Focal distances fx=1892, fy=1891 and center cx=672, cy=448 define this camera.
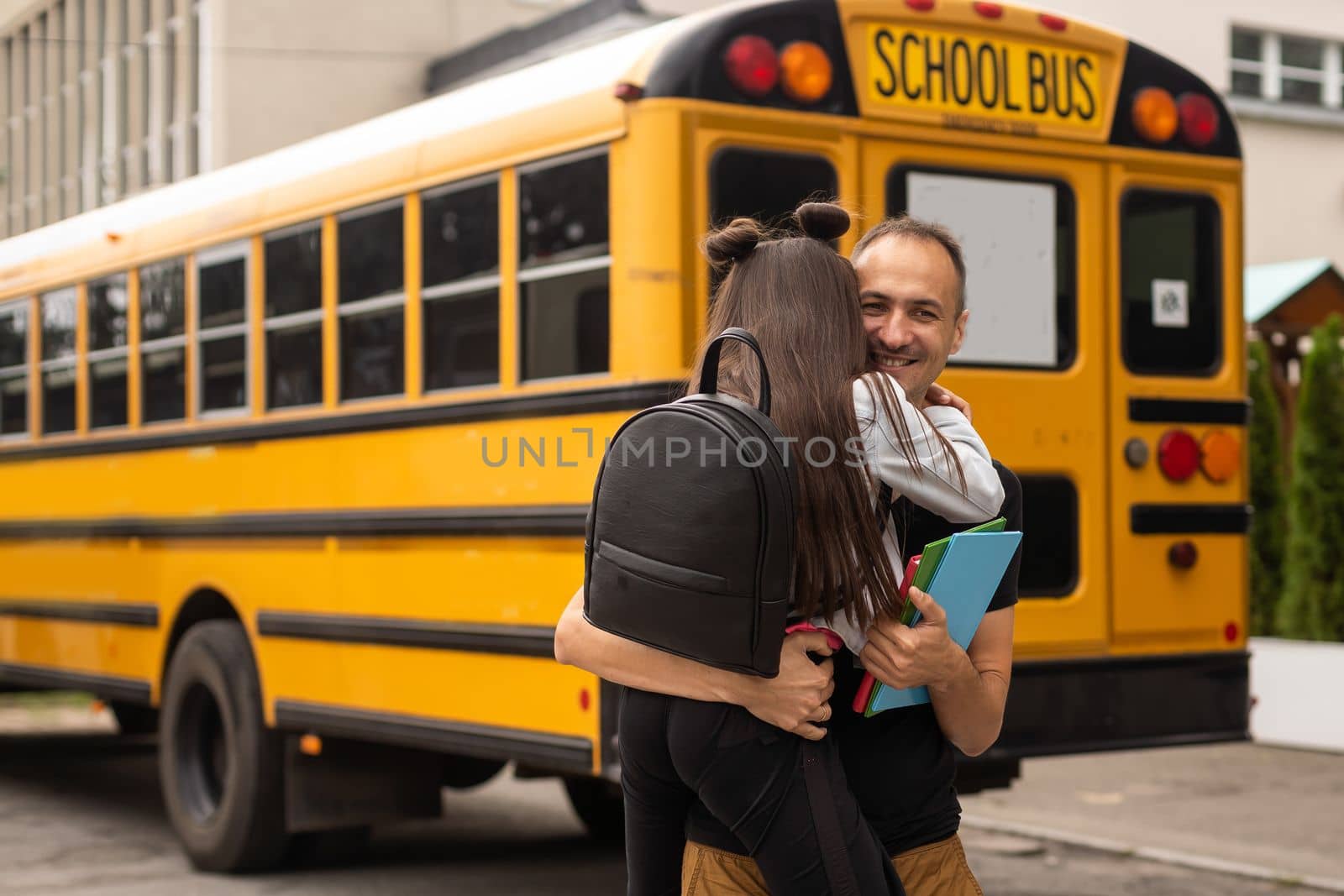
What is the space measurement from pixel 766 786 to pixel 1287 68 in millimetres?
21366

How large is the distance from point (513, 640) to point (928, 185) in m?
1.72

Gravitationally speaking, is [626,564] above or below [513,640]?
above

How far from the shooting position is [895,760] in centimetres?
231

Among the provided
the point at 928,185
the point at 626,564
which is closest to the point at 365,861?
the point at 928,185

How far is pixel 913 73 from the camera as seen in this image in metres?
5.29

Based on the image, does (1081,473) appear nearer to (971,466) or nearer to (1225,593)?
(1225,593)

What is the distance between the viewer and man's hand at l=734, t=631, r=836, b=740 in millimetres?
2160

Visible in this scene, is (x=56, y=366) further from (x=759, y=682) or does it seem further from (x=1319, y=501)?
(x=1319, y=501)

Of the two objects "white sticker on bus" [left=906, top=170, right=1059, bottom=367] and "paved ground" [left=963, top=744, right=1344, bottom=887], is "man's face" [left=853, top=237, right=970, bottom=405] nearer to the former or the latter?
"white sticker on bus" [left=906, top=170, right=1059, bottom=367]

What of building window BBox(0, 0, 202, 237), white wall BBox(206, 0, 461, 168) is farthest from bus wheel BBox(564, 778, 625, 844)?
building window BBox(0, 0, 202, 237)

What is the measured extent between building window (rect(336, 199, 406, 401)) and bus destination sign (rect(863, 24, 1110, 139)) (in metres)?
1.54

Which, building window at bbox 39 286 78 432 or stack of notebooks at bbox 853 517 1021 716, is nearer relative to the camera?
stack of notebooks at bbox 853 517 1021 716

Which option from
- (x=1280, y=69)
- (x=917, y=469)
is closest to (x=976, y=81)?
(x=917, y=469)

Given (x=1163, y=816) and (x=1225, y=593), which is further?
(x=1163, y=816)
